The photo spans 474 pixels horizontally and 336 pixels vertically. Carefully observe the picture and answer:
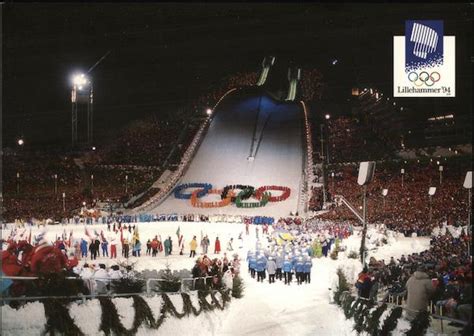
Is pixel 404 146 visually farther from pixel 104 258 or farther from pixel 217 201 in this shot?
pixel 104 258

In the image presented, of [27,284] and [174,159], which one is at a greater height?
[174,159]

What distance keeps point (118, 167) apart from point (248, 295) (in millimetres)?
37323

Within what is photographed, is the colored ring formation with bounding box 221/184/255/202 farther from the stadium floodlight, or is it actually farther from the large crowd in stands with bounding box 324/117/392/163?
the stadium floodlight

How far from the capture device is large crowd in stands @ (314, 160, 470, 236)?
94.1 ft

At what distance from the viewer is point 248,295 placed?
48.9 feet

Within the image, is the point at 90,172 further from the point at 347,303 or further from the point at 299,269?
the point at 347,303

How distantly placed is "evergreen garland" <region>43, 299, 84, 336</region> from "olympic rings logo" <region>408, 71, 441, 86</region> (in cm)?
837

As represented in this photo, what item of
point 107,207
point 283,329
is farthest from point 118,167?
point 283,329

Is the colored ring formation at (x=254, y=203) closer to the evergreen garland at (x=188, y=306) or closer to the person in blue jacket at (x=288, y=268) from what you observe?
the person in blue jacket at (x=288, y=268)

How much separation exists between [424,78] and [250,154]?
4071 centimetres

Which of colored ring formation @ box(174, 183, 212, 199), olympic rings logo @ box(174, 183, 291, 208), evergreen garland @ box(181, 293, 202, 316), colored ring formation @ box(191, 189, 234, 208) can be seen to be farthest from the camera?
colored ring formation @ box(174, 183, 212, 199)

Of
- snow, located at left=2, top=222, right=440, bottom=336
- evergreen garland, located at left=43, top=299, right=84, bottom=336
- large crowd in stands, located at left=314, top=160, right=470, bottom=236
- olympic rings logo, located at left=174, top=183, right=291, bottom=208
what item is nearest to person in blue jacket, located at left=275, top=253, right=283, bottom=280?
snow, located at left=2, top=222, right=440, bottom=336

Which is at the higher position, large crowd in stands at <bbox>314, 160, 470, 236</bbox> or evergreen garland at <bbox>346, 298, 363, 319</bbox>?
large crowd in stands at <bbox>314, 160, 470, 236</bbox>

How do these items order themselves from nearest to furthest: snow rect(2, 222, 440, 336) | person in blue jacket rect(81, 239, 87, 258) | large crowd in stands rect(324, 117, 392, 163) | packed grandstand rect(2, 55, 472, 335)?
→ snow rect(2, 222, 440, 336), packed grandstand rect(2, 55, 472, 335), person in blue jacket rect(81, 239, 87, 258), large crowd in stands rect(324, 117, 392, 163)
